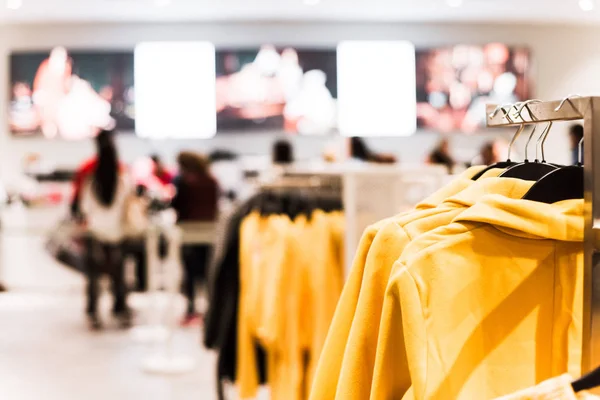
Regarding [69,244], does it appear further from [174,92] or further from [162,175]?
[174,92]

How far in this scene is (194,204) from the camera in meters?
6.28

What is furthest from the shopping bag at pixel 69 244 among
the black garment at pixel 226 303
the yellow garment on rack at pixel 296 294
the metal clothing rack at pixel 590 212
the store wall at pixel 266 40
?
the metal clothing rack at pixel 590 212

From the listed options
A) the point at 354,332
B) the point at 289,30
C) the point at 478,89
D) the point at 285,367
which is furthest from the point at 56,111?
the point at 354,332

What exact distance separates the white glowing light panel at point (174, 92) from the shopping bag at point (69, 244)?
114 inches

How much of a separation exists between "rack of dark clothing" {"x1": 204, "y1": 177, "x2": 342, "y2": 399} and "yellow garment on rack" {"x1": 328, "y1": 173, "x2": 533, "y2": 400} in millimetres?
1738

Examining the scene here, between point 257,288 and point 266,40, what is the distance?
21.7 feet

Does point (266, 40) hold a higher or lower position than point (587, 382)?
higher

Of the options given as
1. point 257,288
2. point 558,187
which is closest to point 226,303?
point 257,288

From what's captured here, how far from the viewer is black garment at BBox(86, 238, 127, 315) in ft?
19.5

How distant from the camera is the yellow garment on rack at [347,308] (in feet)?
3.88

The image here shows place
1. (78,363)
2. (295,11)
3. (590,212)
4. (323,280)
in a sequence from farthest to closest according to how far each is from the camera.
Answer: (295,11), (78,363), (323,280), (590,212)

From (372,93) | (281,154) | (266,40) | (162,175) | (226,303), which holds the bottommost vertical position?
(226,303)

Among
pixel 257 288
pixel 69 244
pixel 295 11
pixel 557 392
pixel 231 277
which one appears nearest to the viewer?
pixel 557 392

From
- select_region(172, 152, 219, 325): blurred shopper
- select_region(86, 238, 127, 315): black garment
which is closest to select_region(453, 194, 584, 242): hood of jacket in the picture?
select_region(86, 238, 127, 315): black garment
